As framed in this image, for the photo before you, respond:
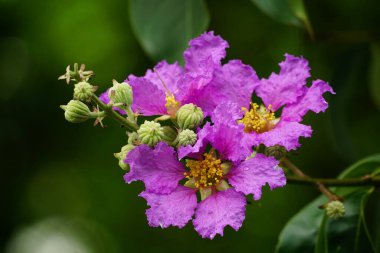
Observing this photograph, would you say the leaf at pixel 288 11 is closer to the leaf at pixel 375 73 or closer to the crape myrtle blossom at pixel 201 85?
the crape myrtle blossom at pixel 201 85

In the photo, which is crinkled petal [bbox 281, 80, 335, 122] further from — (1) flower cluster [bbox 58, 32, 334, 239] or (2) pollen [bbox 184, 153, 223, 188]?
(2) pollen [bbox 184, 153, 223, 188]

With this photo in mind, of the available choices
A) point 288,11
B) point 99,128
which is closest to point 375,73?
point 288,11

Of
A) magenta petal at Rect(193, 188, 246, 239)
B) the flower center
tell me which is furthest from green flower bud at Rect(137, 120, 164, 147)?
the flower center

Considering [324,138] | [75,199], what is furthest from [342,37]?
[75,199]

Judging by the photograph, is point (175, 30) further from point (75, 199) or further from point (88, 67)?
point (75, 199)

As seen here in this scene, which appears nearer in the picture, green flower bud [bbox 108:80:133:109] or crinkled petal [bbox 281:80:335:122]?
green flower bud [bbox 108:80:133:109]

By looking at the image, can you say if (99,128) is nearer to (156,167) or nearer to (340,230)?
(340,230)

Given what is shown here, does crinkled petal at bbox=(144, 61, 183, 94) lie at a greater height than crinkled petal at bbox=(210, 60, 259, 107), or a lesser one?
greater
